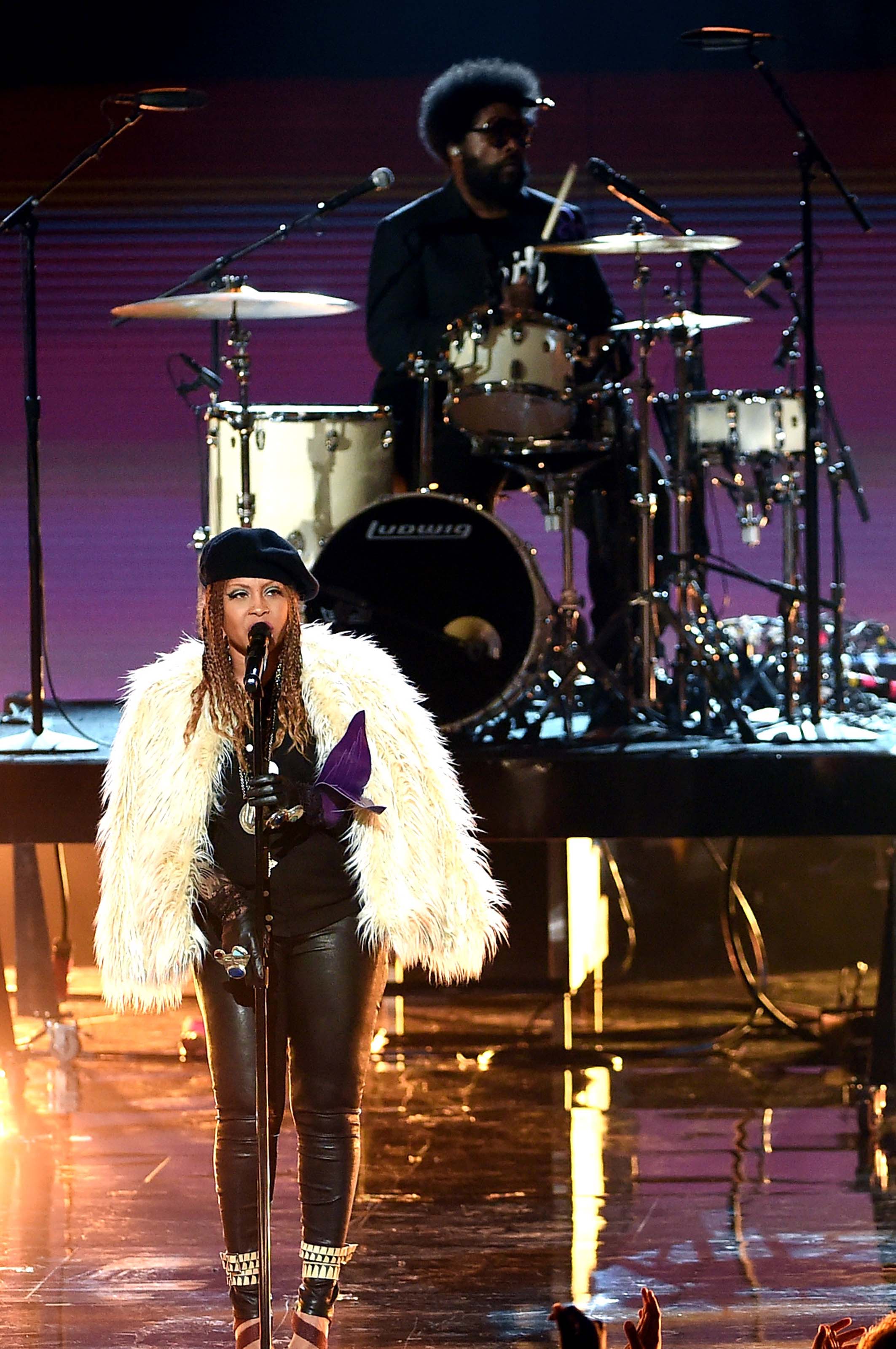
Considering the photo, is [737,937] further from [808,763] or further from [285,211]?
[285,211]

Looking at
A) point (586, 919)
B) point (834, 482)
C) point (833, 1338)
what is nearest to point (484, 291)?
point (834, 482)

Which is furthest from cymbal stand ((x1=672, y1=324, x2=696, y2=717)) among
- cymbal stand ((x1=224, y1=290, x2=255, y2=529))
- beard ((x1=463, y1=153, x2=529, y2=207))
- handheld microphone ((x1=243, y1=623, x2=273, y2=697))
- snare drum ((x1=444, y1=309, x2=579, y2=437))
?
handheld microphone ((x1=243, y1=623, x2=273, y2=697))

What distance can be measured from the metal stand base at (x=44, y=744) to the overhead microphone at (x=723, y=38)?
111 inches

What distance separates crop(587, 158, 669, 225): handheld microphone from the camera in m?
5.43

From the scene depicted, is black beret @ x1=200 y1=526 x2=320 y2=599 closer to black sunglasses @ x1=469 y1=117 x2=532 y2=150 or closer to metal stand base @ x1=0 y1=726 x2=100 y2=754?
metal stand base @ x1=0 y1=726 x2=100 y2=754

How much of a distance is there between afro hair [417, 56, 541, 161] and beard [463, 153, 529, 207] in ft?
1.35

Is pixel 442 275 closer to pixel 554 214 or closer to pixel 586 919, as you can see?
pixel 554 214

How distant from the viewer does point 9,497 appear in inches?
309

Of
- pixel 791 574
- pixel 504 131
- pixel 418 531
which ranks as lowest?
pixel 791 574

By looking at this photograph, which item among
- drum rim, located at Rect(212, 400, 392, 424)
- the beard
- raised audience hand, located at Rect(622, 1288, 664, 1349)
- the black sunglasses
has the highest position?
the black sunglasses

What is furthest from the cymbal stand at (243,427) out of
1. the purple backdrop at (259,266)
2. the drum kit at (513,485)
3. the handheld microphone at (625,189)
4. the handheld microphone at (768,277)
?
the purple backdrop at (259,266)

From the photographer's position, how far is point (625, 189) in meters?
5.53

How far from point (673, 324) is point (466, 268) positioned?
0.81m

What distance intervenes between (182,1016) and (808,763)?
8.29ft
